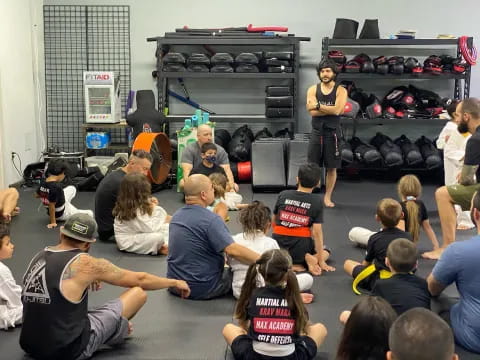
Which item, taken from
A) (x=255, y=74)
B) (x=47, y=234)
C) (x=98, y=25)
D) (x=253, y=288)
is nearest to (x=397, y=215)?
(x=253, y=288)

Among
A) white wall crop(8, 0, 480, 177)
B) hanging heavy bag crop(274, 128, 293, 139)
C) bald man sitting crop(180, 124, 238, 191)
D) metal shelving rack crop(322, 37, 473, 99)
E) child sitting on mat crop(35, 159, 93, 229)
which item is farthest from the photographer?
white wall crop(8, 0, 480, 177)

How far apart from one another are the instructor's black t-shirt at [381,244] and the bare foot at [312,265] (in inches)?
23.6

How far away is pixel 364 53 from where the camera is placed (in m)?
9.88

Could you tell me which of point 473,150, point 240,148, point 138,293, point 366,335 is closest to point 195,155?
point 240,148

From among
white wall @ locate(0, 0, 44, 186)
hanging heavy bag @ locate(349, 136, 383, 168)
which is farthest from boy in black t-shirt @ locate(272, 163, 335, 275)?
white wall @ locate(0, 0, 44, 186)

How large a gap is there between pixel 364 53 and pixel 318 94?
2.59 m

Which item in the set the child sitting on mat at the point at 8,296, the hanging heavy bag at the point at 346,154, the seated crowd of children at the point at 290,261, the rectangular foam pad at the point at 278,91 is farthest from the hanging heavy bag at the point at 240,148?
the child sitting on mat at the point at 8,296

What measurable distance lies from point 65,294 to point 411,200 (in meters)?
3.27

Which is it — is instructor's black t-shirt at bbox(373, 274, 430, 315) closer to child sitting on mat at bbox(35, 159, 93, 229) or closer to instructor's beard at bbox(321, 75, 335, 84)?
child sitting on mat at bbox(35, 159, 93, 229)

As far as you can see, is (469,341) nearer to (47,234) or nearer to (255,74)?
(47,234)

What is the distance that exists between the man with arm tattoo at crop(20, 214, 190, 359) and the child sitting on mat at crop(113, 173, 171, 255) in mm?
1957

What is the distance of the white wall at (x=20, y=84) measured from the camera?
8828 millimetres

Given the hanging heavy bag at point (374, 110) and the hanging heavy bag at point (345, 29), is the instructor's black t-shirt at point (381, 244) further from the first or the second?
the hanging heavy bag at point (345, 29)

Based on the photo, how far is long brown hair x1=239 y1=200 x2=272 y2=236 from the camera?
4633mm
